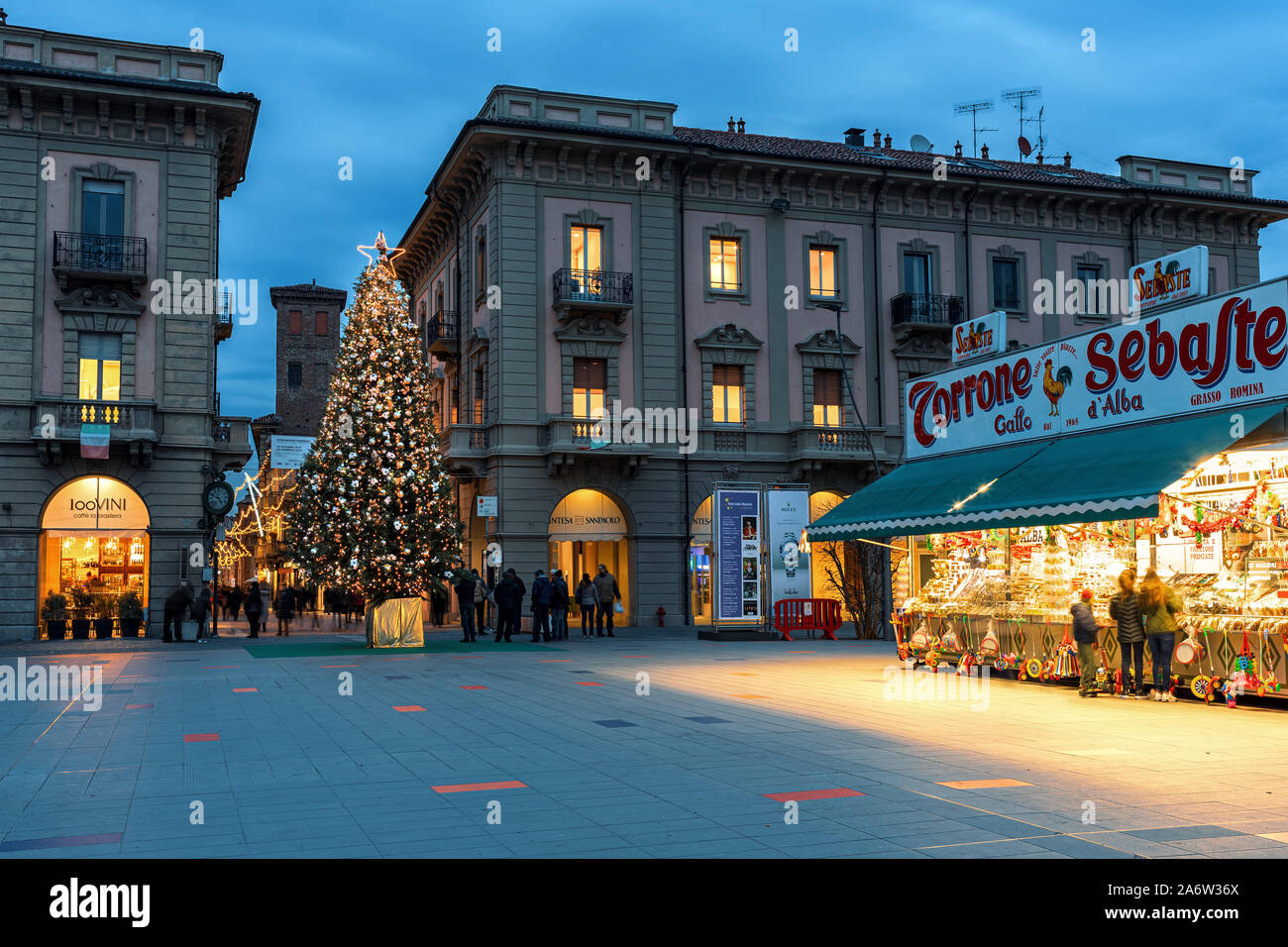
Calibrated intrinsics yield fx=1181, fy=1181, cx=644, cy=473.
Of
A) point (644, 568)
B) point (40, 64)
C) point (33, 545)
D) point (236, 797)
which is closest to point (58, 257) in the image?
point (40, 64)

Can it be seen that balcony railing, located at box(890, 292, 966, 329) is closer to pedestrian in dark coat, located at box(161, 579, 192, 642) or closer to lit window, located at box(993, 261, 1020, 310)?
lit window, located at box(993, 261, 1020, 310)

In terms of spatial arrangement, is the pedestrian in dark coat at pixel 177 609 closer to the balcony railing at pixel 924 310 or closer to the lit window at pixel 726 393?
the lit window at pixel 726 393

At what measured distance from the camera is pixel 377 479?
27.0 metres

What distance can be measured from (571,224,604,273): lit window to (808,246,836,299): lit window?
7080 mm

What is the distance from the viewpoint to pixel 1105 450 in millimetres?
15914

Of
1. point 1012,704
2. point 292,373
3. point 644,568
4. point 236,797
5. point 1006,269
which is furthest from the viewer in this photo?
point 292,373

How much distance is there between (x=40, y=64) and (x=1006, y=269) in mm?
30382

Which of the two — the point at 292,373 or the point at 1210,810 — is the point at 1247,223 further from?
the point at 292,373

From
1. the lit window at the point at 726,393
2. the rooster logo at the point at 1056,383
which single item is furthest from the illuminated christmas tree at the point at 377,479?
the rooster logo at the point at 1056,383

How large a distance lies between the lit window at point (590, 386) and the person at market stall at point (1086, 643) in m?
21.3

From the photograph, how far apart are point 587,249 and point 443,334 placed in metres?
7.70

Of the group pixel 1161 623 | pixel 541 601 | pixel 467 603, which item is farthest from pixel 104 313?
pixel 1161 623

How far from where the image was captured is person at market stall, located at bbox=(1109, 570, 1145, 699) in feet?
50.0

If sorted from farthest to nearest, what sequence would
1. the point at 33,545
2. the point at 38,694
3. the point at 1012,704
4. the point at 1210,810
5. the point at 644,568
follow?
the point at 644,568 < the point at 33,545 < the point at 38,694 < the point at 1012,704 < the point at 1210,810
